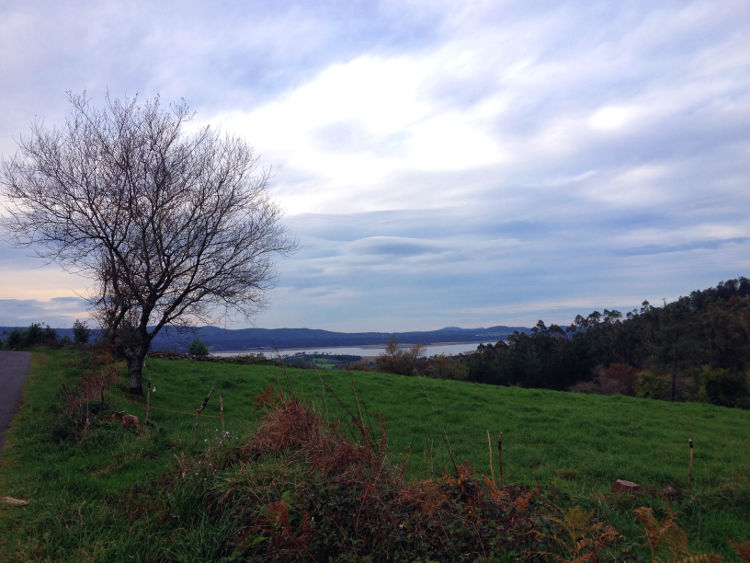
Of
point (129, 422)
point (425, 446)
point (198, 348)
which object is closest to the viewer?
point (129, 422)

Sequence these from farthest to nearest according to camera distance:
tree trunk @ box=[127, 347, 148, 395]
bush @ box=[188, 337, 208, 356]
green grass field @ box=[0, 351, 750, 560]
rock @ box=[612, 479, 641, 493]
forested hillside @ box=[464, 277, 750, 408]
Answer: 1. forested hillside @ box=[464, 277, 750, 408]
2. bush @ box=[188, 337, 208, 356]
3. tree trunk @ box=[127, 347, 148, 395]
4. rock @ box=[612, 479, 641, 493]
5. green grass field @ box=[0, 351, 750, 560]

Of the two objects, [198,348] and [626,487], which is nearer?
[626,487]

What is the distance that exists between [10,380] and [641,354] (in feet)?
158

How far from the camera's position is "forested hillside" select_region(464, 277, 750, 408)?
1068 inches

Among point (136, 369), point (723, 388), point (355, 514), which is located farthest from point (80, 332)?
point (723, 388)

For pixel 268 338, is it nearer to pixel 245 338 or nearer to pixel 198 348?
pixel 245 338

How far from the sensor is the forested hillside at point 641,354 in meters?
27.1

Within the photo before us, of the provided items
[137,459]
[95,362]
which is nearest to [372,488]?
[137,459]

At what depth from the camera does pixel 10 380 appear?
13.3m

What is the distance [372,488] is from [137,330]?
1124 cm

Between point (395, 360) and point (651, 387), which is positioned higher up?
point (395, 360)

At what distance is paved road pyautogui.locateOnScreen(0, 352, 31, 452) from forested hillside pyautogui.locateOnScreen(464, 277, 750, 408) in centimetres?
2439

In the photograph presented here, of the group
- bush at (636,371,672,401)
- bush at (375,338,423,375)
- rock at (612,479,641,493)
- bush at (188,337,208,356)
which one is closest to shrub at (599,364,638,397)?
bush at (636,371,672,401)

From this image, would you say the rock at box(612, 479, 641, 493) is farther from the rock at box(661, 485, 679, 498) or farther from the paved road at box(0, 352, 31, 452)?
the paved road at box(0, 352, 31, 452)
